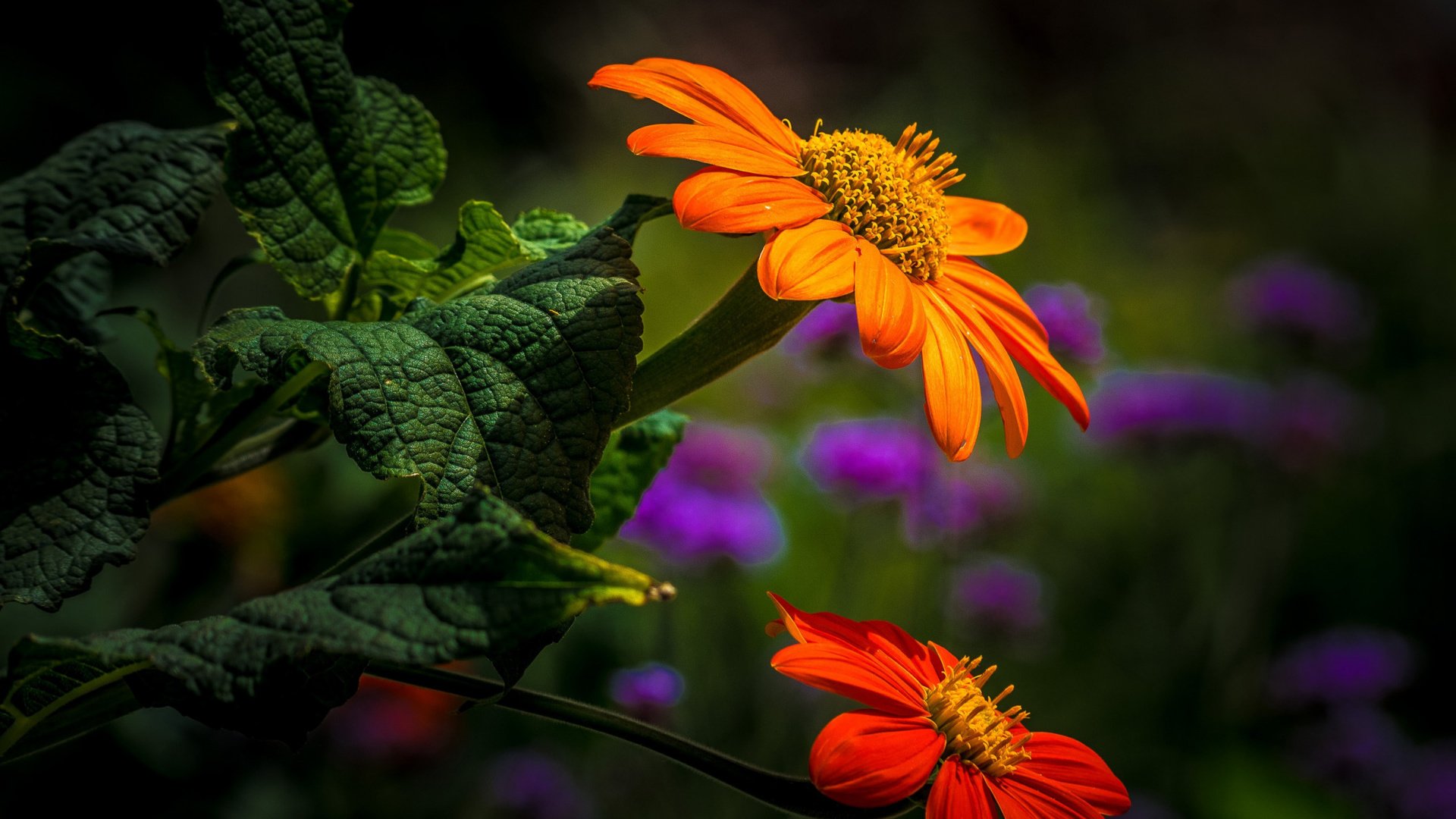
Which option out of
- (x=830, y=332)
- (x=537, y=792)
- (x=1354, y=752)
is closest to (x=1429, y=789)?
(x=1354, y=752)

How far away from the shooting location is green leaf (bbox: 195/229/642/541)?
1.15 feet

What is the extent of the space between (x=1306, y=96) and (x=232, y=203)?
420 cm

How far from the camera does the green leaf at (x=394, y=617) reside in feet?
0.98

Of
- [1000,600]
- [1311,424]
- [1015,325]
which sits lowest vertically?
[1015,325]

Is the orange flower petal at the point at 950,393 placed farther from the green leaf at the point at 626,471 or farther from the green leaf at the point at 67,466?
the green leaf at the point at 67,466

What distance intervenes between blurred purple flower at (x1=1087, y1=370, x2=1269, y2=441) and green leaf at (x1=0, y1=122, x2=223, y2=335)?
145 centimetres

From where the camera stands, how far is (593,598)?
12.0 inches

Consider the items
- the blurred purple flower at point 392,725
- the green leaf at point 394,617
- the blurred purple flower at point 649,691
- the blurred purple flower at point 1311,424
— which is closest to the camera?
the green leaf at point 394,617

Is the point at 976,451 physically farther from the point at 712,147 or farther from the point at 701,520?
the point at 712,147

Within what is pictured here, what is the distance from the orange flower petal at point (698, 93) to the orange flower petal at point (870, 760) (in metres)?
0.24

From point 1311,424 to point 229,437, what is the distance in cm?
188

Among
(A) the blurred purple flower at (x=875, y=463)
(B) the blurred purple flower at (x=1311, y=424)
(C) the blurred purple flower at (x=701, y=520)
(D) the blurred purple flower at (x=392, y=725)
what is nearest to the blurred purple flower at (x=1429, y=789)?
(B) the blurred purple flower at (x=1311, y=424)

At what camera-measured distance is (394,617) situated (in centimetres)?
30

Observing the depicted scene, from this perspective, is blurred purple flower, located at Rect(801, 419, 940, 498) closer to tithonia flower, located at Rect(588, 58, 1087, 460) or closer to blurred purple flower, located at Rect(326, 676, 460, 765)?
blurred purple flower, located at Rect(326, 676, 460, 765)
